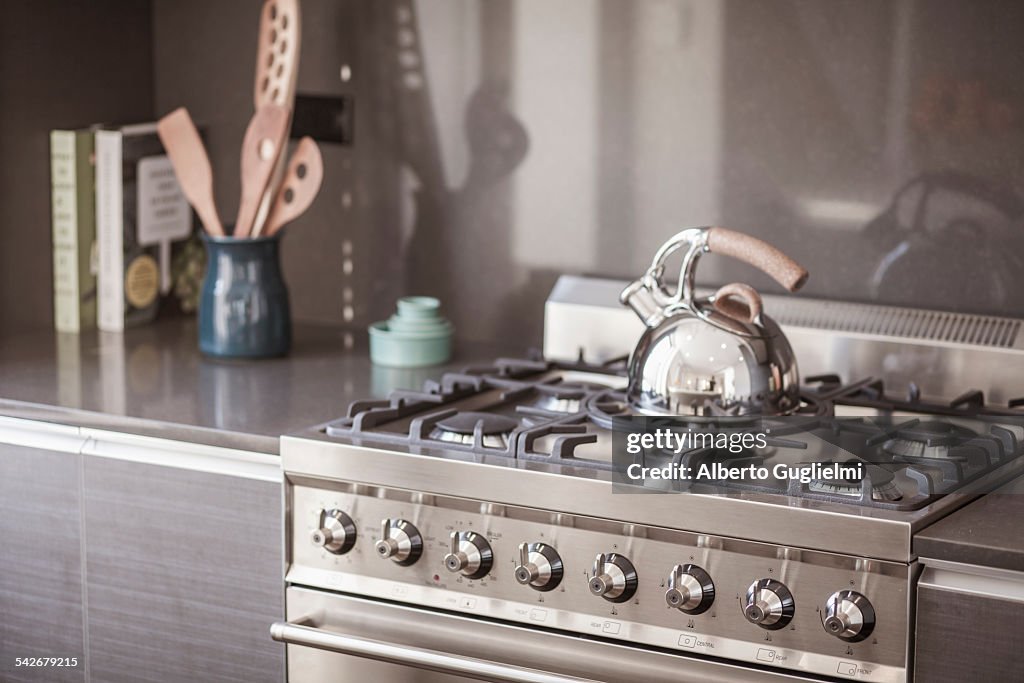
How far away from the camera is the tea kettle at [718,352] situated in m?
1.62

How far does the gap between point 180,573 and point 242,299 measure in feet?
1.60

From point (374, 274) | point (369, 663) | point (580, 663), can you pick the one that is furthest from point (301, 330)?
point (580, 663)

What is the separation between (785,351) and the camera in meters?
1.66

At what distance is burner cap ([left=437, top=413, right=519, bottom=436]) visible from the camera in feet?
5.23

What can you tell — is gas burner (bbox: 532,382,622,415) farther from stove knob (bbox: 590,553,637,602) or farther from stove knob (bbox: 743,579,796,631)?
stove knob (bbox: 743,579,796,631)

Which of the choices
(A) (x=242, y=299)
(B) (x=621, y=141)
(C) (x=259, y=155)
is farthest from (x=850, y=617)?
(C) (x=259, y=155)

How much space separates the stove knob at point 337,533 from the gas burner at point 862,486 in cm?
53

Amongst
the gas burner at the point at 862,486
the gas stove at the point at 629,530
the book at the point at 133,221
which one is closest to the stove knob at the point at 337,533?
the gas stove at the point at 629,530

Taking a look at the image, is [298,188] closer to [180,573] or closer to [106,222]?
[106,222]

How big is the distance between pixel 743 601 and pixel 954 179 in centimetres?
78

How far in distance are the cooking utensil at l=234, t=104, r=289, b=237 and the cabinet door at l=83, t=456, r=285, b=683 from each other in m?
0.50

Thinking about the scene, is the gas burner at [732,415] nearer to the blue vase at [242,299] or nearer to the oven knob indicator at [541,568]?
the oven knob indicator at [541,568]

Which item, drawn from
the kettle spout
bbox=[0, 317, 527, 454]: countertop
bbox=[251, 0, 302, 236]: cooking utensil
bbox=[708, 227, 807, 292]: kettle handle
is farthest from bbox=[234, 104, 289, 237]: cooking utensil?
bbox=[708, 227, 807, 292]: kettle handle

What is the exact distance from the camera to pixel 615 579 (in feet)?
4.73
